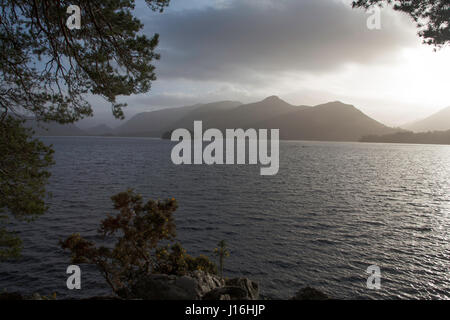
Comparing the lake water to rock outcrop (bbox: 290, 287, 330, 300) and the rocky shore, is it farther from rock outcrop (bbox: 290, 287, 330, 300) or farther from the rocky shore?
rock outcrop (bbox: 290, 287, 330, 300)

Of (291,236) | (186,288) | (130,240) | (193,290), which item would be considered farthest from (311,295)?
(291,236)

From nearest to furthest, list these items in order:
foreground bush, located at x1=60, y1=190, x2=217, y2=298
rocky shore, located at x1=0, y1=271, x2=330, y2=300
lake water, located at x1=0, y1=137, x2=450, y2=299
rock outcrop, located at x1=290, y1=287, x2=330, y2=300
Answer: rocky shore, located at x1=0, y1=271, x2=330, y2=300
rock outcrop, located at x1=290, y1=287, x2=330, y2=300
foreground bush, located at x1=60, y1=190, x2=217, y2=298
lake water, located at x1=0, y1=137, x2=450, y2=299

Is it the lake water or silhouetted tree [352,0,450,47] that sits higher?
silhouetted tree [352,0,450,47]

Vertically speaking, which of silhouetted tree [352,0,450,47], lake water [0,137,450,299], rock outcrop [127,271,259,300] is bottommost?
lake water [0,137,450,299]

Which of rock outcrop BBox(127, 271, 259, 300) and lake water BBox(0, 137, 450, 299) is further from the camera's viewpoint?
lake water BBox(0, 137, 450, 299)

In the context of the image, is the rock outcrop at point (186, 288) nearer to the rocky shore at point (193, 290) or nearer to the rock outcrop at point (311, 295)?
the rocky shore at point (193, 290)

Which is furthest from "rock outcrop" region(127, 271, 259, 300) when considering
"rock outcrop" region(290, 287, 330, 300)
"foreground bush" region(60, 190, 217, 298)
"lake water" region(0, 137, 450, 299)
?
"lake water" region(0, 137, 450, 299)

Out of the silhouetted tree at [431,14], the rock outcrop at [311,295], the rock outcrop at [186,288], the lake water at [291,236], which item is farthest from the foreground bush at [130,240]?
the silhouetted tree at [431,14]

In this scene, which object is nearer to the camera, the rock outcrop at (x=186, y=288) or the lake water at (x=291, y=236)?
the rock outcrop at (x=186, y=288)

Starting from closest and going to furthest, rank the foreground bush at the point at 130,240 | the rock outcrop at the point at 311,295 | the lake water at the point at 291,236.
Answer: the rock outcrop at the point at 311,295, the foreground bush at the point at 130,240, the lake water at the point at 291,236

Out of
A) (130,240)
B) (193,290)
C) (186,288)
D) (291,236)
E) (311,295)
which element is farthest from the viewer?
(291,236)

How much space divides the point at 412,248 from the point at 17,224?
148 ft

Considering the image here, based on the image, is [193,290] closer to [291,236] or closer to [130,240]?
Answer: [130,240]

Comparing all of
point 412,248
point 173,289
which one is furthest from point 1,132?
point 412,248
